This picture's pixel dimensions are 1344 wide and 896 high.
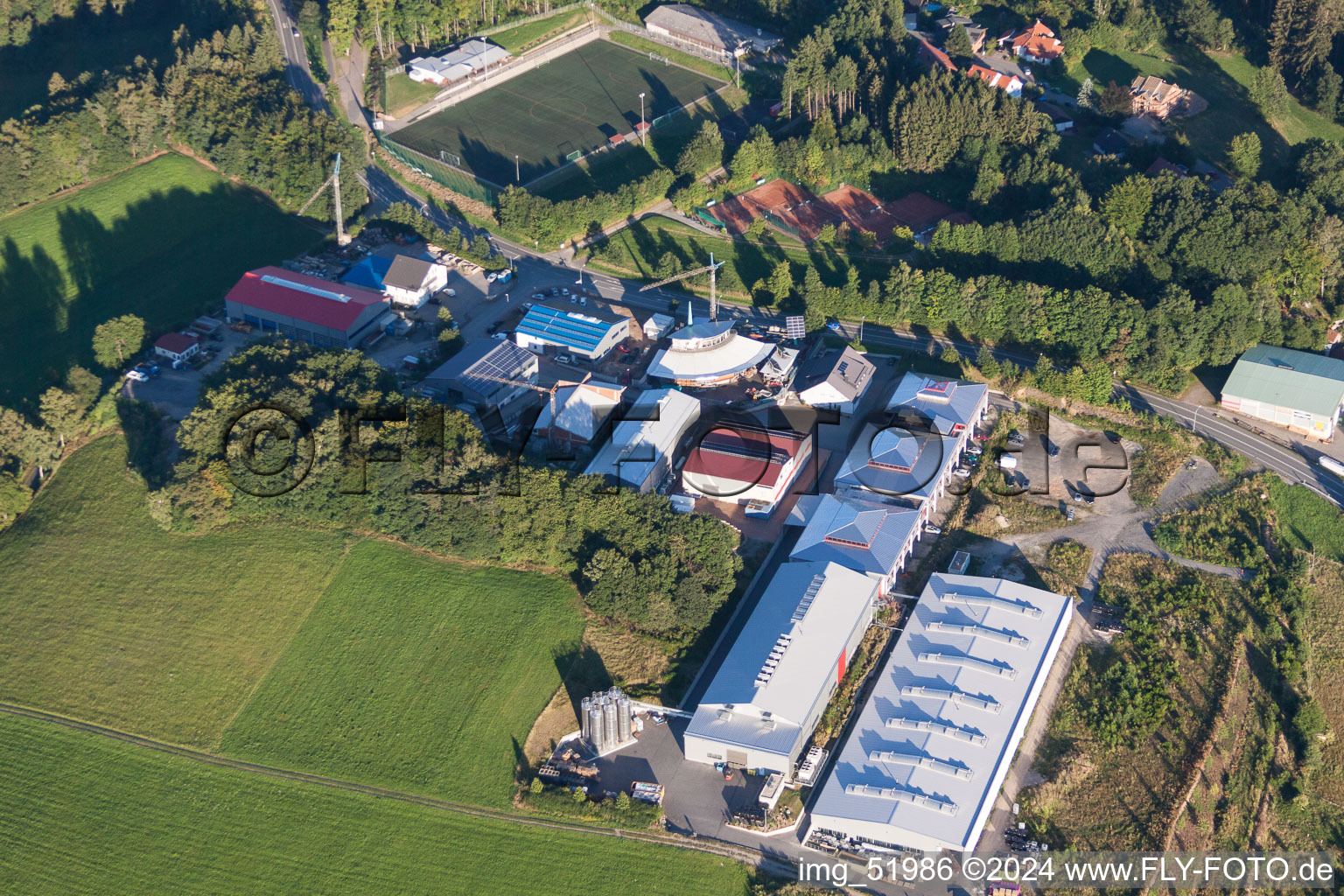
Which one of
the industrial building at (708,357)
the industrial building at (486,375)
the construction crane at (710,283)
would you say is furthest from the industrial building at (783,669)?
the construction crane at (710,283)

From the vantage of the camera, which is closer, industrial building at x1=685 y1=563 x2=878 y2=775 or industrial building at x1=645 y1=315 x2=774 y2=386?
industrial building at x1=685 y1=563 x2=878 y2=775

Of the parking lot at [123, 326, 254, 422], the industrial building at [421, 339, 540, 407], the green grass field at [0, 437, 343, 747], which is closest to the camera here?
the green grass field at [0, 437, 343, 747]

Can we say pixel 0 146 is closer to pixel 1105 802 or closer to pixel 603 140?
pixel 603 140

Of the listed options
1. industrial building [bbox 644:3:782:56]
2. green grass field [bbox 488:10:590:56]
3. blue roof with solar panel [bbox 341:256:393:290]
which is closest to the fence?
blue roof with solar panel [bbox 341:256:393:290]

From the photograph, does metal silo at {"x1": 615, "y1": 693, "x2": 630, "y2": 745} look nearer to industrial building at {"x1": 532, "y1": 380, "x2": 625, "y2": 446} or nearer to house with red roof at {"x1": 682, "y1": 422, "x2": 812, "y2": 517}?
house with red roof at {"x1": 682, "y1": 422, "x2": 812, "y2": 517}

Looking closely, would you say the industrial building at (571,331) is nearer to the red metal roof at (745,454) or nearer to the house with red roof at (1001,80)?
the red metal roof at (745,454)

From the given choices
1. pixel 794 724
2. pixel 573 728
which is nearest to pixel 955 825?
pixel 794 724

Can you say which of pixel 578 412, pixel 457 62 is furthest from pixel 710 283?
pixel 457 62
